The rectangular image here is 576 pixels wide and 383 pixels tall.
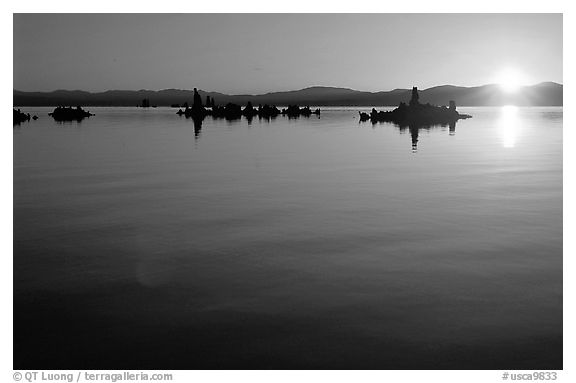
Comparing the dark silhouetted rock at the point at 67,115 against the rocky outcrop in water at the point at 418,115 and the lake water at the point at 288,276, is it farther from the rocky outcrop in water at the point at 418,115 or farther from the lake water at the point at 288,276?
the lake water at the point at 288,276

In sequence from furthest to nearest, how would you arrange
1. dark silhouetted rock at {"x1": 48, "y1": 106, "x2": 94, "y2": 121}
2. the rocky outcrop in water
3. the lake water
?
dark silhouetted rock at {"x1": 48, "y1": 106, "x2": 94, "y2": 121} < the rocky outcrop in water < the lake water

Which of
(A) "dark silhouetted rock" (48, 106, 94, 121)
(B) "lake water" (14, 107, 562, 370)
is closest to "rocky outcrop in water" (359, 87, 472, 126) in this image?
(A) "dark silhouetted rock" (48, 106, 94, 121)

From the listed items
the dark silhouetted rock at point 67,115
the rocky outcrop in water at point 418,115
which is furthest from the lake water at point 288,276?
the dark silhouetted rock at point 67,115

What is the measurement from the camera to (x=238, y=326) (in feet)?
41.7

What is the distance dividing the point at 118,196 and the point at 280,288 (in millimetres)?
17829

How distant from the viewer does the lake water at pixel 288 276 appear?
38.5 ft

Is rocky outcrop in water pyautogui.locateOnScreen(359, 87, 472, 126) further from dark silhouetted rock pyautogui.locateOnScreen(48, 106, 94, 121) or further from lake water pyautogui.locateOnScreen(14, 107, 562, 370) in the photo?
lake water pyautogui.locateOnScreen(14, 107, 562, 370)

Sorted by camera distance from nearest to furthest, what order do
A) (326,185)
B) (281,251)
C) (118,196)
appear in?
(281,251), (118,196), (326,185)

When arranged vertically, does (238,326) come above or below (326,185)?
below

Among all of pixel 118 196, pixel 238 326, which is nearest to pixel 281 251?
pixel 238 326

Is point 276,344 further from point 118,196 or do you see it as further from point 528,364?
point 118,196

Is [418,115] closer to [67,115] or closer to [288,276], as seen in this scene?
[67,115]

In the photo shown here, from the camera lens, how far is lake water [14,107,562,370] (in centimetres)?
1173
